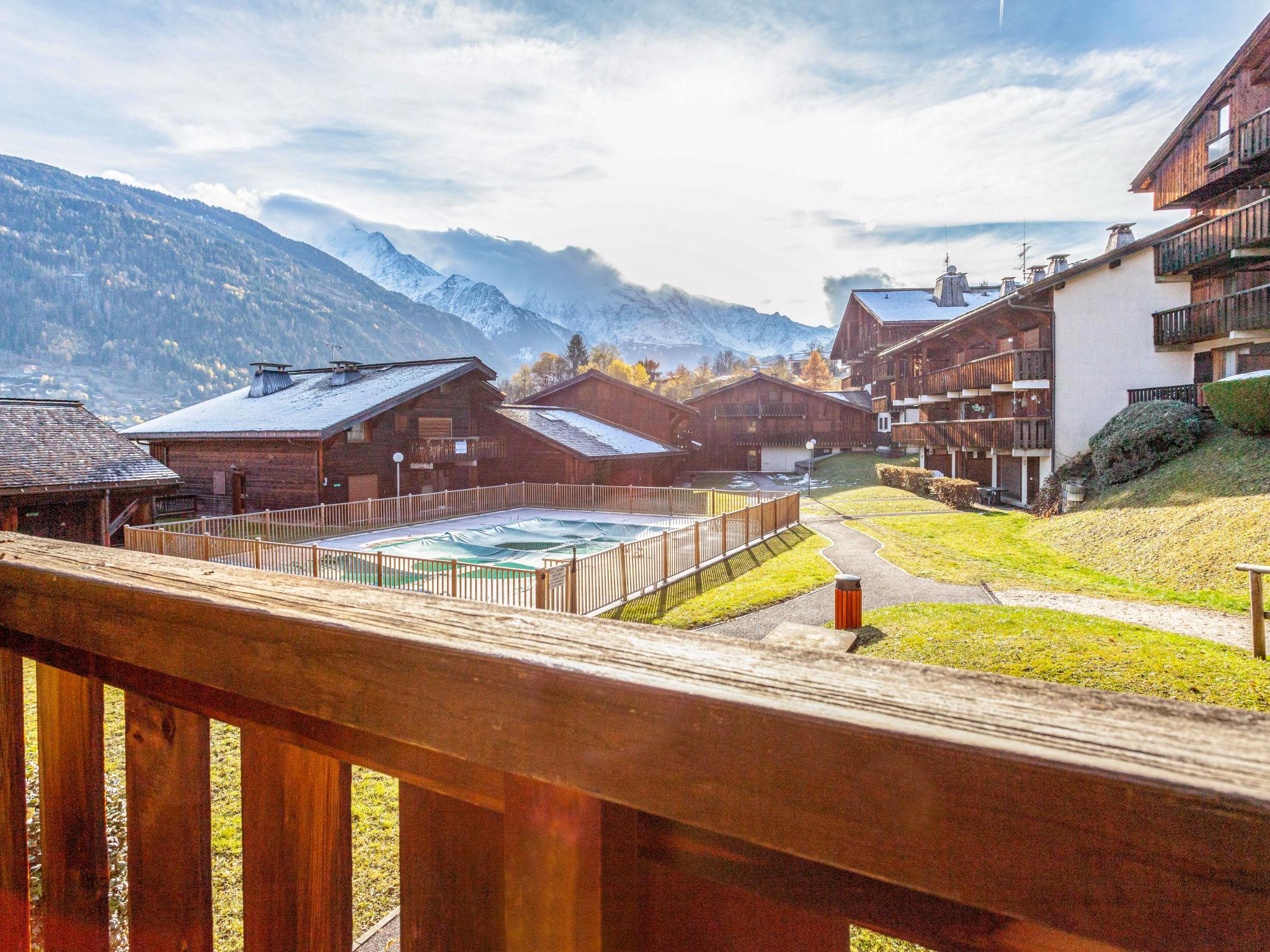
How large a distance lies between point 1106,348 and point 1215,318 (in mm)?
3285

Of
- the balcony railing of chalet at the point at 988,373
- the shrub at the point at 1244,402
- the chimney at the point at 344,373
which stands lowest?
the shrub at the point at 1244,402

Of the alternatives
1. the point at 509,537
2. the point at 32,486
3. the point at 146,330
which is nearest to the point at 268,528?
the point at 32,486

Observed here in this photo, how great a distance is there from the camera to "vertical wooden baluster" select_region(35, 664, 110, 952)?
1384 mm

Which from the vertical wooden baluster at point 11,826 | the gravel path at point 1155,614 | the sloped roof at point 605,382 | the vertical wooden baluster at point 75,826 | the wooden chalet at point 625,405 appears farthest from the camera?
the wooden chalet at point 625,405

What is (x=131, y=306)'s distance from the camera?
14438cm

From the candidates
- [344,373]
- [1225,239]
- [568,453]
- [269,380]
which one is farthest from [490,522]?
[1225,239]

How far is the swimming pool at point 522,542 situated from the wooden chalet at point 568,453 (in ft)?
19.8

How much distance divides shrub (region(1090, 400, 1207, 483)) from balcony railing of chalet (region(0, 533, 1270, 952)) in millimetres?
22556

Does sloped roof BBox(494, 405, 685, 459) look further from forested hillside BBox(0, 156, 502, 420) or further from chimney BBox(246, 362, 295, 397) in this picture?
forested hillside BBox(0, 156, 502, 420)

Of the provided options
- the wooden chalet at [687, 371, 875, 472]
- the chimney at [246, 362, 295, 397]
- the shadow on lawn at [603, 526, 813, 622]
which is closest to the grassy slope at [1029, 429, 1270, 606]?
the shadow on lawn at [603, 526, 813, 622]

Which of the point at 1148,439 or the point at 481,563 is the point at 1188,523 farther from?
→ the point at 481,563

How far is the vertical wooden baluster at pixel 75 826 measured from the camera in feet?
4.54

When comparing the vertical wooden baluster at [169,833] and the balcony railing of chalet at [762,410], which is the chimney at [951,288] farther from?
the vertical wooden baluster at [169,833]

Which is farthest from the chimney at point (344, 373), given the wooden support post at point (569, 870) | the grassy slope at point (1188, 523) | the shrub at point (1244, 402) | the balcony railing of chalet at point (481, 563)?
the wooden support post at point (569, 870)
